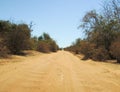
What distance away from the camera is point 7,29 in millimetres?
48094

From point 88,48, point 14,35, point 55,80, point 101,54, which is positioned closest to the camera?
point 55,80

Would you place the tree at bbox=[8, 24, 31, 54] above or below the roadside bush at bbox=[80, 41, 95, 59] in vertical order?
above

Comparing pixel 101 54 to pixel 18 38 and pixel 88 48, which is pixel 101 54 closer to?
pixel 88 48

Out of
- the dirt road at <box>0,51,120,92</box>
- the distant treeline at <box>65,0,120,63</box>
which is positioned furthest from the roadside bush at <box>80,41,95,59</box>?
the dirt road at <box>0,51,120,92</box>

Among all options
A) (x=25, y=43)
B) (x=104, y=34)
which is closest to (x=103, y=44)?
(x=104, y=34)

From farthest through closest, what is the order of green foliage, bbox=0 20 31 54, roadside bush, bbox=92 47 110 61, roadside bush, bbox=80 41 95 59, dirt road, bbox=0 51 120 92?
green foliage, bbox=0 20 31 54 < roadside bush, bbox=80 41 95 59 < roadside bush, bbox=92 47 110 61 < dirt road, bbox=0 51 120 92

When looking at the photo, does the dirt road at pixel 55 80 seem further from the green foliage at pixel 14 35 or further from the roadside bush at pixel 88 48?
the green foliage at pixel 14 35

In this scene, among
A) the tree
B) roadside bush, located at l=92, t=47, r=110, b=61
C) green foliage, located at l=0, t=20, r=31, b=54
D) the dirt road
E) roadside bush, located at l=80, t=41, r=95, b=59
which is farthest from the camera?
the tree

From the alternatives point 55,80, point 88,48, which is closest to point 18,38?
point 88,48

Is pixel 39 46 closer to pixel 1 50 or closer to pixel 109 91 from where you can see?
pixel 1 50

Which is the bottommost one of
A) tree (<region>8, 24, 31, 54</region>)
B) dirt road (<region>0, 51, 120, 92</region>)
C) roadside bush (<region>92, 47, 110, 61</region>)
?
dirt road (<region>0, 51, 120, 92</region>)

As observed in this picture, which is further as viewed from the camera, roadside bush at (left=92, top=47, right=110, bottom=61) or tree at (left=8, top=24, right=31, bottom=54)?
tree at (left=8, top=24, right=31, bottom=54)

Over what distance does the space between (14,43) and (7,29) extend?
10.3 ft

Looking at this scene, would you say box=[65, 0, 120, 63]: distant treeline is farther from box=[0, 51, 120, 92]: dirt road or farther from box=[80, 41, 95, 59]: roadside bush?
box=[0, 51, 120, 92]: dirt road
